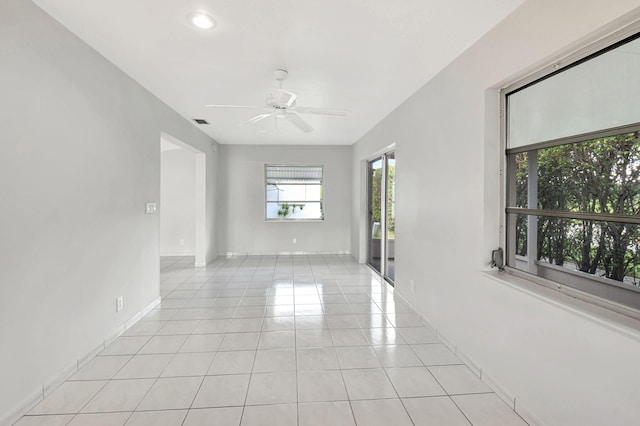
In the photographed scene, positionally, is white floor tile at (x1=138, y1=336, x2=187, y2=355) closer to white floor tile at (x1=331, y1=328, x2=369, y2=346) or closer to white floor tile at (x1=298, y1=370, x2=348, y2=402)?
white floor tile at (x1=298, y1=370, x2=348, y2=402)

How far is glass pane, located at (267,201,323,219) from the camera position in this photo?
286 inches

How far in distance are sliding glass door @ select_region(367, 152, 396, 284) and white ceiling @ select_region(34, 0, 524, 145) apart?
158cm

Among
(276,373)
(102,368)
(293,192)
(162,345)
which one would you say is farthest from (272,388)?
(293,192)

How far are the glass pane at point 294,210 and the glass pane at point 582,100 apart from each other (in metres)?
5.37

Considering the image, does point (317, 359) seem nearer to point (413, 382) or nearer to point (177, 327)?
point (413, 382)

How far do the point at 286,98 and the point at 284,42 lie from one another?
1.89ft

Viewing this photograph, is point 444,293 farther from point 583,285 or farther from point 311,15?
point 311,15

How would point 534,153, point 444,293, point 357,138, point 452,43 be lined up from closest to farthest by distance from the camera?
1. point 534,153
2. point 452,43
3. point 444,293
4. point 357,138

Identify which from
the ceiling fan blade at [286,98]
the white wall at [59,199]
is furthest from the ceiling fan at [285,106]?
the white wall at [59,199]

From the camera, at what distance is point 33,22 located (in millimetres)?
1920

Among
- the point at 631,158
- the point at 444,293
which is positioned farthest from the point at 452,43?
the point at 444,293

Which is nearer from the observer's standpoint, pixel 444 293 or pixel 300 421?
pixel 300 421

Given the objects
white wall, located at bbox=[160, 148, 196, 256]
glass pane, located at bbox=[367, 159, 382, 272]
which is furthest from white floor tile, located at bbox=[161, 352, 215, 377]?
white wall, located at bbox=[160, 148, 196, 256]

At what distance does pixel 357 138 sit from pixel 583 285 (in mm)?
5006
